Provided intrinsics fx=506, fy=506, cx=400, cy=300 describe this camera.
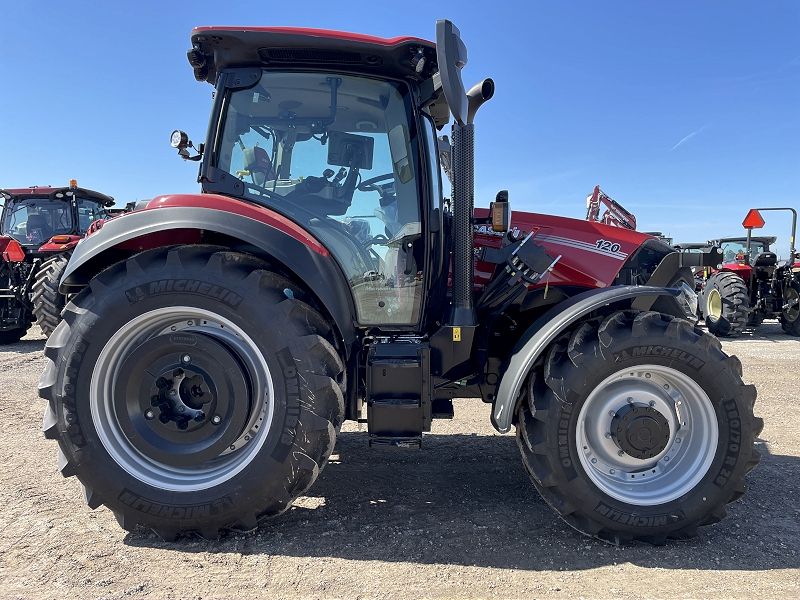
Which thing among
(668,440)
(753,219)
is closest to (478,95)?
(668,440)

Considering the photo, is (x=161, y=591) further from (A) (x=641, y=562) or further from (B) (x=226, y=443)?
(A) (x=641, y=562)

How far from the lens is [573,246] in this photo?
9.96 feet

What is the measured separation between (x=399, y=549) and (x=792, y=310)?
1106cm

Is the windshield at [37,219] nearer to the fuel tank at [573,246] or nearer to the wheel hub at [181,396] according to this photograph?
the wheel hub at [181,396]

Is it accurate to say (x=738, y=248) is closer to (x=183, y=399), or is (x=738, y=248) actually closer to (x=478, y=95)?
(x=478, y=95)

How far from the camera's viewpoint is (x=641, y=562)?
84.5 inches

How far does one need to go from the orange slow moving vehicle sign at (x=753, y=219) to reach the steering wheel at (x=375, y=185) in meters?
10.2

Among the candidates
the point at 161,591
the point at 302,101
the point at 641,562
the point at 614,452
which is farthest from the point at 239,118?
the point at 641,562

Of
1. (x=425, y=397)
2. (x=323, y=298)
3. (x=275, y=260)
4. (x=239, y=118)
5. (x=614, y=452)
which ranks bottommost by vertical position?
(x=614, y=452)

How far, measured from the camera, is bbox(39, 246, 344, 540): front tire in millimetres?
2244

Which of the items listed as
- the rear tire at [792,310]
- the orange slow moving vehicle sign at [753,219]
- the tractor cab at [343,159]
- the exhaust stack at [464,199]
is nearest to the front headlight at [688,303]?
the exhaust stack at [464,199]

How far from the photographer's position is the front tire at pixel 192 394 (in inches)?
88.4

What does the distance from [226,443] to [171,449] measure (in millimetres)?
269

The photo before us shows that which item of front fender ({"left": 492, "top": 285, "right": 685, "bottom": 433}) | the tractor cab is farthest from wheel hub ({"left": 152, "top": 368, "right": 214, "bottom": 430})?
front fender ({"left": 492, "top": 285, "right": 685, "bottom": 433})
